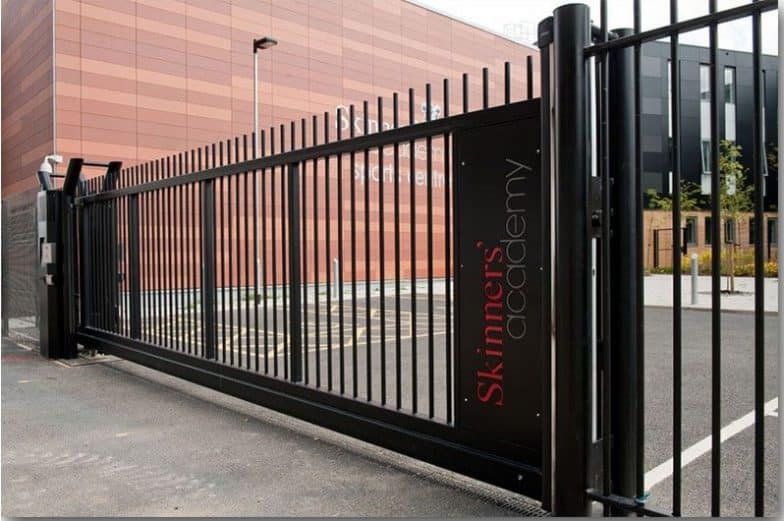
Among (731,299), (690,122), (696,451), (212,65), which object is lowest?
(696,451)

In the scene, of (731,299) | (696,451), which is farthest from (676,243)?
(731,299)

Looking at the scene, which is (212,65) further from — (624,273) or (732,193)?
(624,273)

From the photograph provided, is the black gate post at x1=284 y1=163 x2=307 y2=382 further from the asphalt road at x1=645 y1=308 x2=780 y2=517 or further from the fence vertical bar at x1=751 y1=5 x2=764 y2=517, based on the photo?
the fence vertical bar at x1=751 y1=5 x2=764 y2=517

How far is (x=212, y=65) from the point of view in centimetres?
1823

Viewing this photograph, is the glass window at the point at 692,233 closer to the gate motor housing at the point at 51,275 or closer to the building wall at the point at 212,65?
the building wall at the point at 212,65

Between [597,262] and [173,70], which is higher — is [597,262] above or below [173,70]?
below

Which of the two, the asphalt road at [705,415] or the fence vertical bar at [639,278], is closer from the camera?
the fence vertical bar at [639,278]

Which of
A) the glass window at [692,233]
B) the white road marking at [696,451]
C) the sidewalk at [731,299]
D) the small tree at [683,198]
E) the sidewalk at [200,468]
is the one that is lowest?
the white road marking at [696,451]

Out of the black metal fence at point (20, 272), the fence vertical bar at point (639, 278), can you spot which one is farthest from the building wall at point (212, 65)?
the fence vertical bar at point (639, 278)

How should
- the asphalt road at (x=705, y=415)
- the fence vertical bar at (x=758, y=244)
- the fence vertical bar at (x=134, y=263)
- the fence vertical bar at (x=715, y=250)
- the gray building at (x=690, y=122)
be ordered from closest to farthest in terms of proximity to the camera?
1. the fence vertical bar at (x=758, y=244)
2. the fence vertical bar at (x=715, y=250)
3. the asphalt road at (x=705, y=415)
4. the fence vertical bar at (x=134, y=263)
5. the gray building at (x=690, y=122)

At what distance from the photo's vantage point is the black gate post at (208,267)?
5.92 m

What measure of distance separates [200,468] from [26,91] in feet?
54.7

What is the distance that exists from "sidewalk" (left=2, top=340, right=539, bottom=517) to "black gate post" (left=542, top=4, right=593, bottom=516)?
57 centimetres

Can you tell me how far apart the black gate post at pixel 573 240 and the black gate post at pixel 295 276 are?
8.12 ft
